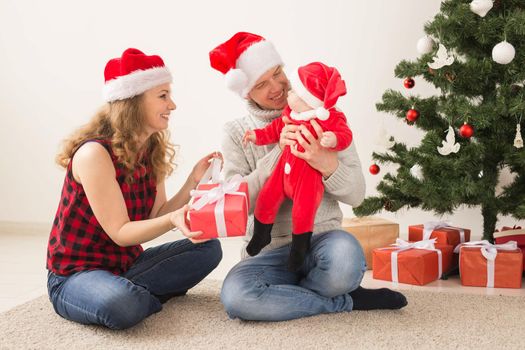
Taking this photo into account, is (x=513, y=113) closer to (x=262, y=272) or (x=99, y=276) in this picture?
(x=262, y=272)

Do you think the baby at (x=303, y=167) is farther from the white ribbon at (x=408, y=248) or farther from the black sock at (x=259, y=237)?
the white ribbon at (x=408, y=248)

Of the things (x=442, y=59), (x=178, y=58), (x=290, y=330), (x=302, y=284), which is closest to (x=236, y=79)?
(x=302, y=284)

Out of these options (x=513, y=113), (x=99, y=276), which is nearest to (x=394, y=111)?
(x=513, y=113)

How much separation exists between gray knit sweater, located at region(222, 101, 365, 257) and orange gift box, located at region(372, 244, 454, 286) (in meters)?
0.50

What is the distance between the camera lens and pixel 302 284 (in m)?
2.03

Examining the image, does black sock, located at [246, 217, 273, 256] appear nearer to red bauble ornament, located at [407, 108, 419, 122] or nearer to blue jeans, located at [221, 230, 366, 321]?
blue jeans, located at [221, 230, 366, 321]

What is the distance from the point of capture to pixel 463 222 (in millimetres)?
3203

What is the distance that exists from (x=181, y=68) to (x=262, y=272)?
1.72m

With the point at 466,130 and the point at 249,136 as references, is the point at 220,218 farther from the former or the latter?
the point at 466,130

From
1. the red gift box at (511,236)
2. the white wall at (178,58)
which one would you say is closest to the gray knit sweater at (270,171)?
the red gift box at (511,236)

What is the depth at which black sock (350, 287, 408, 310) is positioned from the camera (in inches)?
80.0

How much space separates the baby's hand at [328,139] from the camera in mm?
1833

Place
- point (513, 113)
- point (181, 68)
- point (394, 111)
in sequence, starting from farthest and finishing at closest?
point (181, 68)
point (394, 111)
point (513, 113)

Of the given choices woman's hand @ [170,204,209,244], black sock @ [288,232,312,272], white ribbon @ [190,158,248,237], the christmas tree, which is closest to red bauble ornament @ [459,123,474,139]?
the christmas tree
